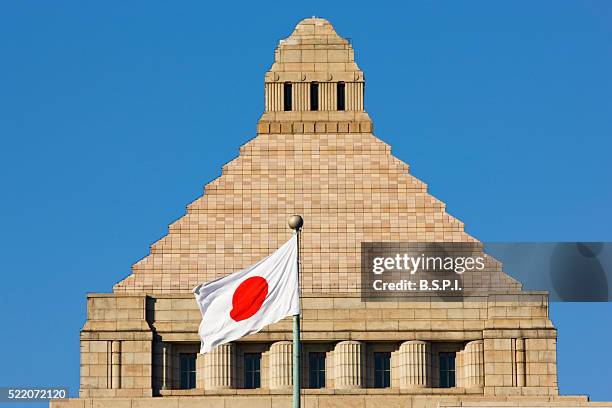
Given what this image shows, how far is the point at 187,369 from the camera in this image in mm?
133750

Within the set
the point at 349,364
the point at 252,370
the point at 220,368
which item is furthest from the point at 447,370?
the point at 220,368

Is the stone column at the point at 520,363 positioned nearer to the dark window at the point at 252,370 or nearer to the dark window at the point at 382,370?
the dark window at the point at 382,370

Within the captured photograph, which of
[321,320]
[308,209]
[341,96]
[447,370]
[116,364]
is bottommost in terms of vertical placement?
[447,370]

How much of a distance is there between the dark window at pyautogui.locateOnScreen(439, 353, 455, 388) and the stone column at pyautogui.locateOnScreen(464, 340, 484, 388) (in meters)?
0.51

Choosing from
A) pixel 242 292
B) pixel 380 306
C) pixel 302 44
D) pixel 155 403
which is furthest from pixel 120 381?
pixel 242 292

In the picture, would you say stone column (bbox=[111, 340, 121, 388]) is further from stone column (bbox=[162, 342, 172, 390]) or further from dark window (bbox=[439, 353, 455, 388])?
dark window (bbox=[439, 353, 455, 388])

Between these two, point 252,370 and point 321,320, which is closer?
point 321,320

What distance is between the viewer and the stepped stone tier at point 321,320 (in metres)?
131

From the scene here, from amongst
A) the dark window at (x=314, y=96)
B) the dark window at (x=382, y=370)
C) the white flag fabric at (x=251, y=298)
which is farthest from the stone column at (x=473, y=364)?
the white flag fabric at (x=251, y=298)

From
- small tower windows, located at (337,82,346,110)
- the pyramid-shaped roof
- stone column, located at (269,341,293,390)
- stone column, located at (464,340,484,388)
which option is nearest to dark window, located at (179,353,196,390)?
the pyramid-shaped roof

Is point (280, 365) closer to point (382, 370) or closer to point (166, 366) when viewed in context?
point (382, 370)

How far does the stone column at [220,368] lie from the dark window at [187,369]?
96 cm

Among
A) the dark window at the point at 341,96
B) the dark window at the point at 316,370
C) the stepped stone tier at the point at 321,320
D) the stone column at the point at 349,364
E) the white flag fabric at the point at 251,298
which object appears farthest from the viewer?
the dark window at the point at 341,96

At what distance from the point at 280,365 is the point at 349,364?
11.7ft
